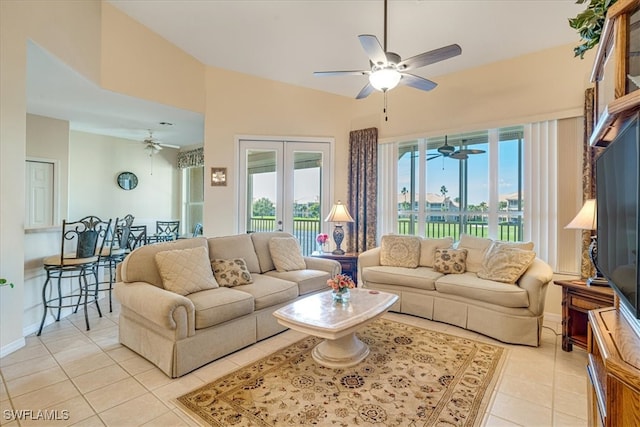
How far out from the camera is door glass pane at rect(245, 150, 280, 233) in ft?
17.3

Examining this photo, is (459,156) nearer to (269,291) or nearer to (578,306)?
(578,306)

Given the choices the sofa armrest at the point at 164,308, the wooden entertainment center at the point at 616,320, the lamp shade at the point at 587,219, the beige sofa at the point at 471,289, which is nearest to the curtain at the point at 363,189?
the beige sofa at the point at 471,289

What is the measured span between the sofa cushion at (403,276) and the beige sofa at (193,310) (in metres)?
0.86

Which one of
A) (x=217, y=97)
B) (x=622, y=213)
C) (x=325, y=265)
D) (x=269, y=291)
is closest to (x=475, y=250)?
(x=325, y=265)

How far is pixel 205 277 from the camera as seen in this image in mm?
3018

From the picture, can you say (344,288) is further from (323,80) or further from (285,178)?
(323,80)

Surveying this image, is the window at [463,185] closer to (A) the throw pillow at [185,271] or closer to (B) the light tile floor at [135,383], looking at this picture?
(B) the light tile floor at [135,383]

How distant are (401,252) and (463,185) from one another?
4.58ft

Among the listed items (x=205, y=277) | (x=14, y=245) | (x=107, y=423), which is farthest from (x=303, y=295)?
(x=14, y=245)

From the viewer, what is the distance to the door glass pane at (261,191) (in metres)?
5.28

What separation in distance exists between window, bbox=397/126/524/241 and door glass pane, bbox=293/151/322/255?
1397 mm

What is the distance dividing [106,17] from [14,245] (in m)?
2.92

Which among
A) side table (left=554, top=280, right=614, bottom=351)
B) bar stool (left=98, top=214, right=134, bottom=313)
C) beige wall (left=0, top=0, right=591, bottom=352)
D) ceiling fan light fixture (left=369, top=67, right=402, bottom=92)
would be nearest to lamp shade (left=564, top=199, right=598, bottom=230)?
side table (left=554, top=280, right=614, bottom=351)

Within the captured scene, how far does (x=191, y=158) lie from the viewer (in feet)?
25.4
